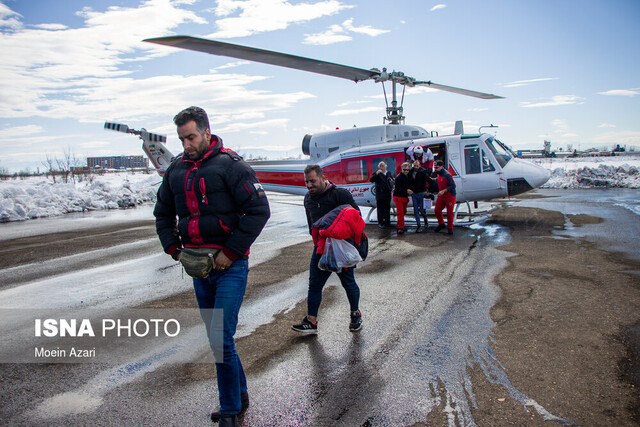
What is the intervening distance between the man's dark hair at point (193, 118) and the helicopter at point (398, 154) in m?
6.81

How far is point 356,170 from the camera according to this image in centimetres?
1374

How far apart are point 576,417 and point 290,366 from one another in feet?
7.44

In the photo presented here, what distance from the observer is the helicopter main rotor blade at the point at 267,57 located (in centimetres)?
724

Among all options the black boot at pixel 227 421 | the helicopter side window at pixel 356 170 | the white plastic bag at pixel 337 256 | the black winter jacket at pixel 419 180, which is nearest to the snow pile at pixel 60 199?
the helicopter side window at pixel 356 170

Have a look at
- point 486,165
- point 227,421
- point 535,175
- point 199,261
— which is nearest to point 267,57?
point 486,165

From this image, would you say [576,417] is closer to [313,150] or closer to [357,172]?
[357,172]

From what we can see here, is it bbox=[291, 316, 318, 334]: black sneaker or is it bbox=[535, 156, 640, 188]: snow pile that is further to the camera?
bbox=[535, 156, 640, 188]: snow pile

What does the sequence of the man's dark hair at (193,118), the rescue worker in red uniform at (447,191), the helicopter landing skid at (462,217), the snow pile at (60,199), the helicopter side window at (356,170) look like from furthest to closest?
the snow pile at (60,199) → the helicopter side window at (356,170) → the helicopter landing skid at (462,217) → the rescue worker in red uniform at (447,191) → the man's dark hair at (193,118)

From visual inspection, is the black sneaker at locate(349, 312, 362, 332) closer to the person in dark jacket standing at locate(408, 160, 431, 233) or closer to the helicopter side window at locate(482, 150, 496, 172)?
the person in dark jacket standing at locate(408, 160, 431, 233)

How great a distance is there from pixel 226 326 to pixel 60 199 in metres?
19.3

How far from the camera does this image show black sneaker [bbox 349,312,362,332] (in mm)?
4852

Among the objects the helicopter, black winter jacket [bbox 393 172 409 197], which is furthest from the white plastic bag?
black winter jacket [bbox 393 172 409 197]

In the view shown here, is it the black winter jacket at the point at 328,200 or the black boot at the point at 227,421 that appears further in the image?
the black winter jacket at the point at 328,200

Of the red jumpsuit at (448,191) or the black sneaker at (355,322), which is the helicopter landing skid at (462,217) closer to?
the red jumpsuit at (448,191)
